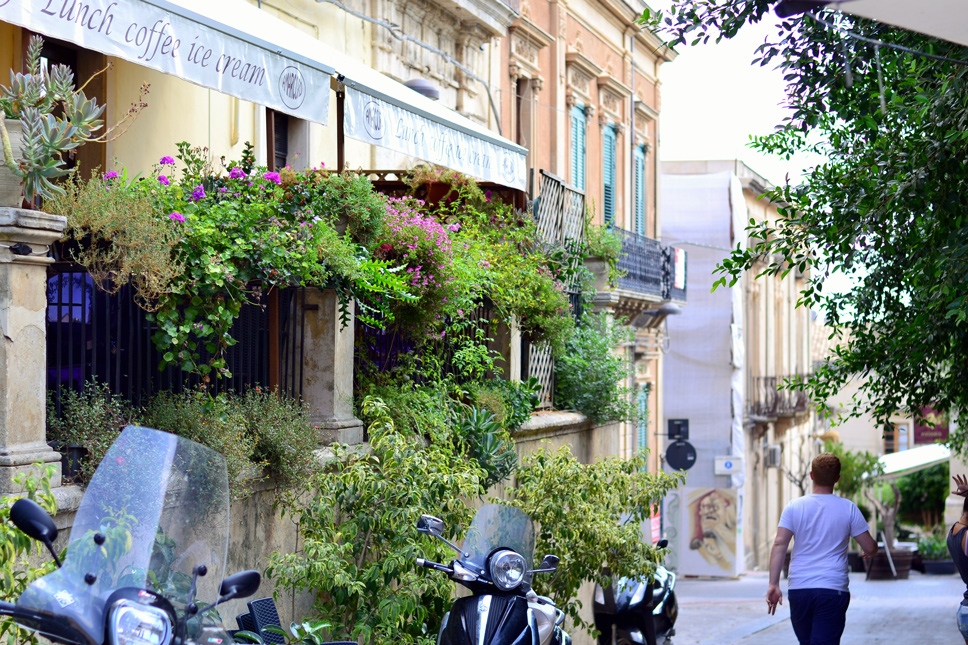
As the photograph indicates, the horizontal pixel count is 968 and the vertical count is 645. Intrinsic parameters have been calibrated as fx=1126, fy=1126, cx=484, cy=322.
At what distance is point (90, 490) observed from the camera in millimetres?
3527

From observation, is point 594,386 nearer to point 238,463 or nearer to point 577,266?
point 577,266

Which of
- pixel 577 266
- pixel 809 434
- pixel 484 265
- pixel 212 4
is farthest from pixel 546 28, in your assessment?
pixel 809 434

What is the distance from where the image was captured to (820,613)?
21.4ft

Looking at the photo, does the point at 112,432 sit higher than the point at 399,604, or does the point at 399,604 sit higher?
the point at 112,432

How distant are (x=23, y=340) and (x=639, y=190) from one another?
19217 mm

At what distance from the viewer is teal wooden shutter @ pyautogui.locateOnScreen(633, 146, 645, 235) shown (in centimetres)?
2272

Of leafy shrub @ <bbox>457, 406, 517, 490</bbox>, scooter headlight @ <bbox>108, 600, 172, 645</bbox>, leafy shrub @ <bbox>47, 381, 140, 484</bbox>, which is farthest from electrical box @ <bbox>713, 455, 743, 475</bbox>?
scooter headlight @ <bbox>108, 600, 172, 645</bbox>

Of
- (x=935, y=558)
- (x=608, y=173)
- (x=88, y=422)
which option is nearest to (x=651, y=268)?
(x=608, y=173)

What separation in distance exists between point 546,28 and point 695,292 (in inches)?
580

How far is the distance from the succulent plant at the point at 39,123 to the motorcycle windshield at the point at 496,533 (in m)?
2.69

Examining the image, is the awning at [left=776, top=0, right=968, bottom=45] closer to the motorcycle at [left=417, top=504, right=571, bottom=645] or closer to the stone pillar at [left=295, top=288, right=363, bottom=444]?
the motorcycle at [left=417, top=504, right=571, bottom=645]

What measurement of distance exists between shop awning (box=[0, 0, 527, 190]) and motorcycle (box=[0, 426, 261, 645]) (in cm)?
272

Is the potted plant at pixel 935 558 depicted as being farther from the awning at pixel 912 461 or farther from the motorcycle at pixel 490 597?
the motorcycle at pixel 490 597

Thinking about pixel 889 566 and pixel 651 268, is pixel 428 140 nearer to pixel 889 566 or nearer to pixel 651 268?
pixel 651 268
